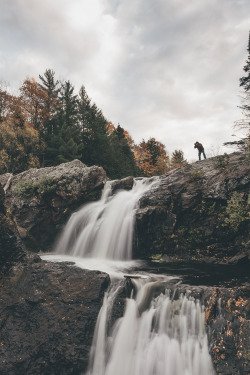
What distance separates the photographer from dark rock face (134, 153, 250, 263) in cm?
848

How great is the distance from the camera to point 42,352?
14.4 ft

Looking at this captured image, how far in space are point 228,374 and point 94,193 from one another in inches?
385

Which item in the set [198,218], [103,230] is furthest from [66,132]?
[198,218]

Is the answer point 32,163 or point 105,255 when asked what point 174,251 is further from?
point 32,163

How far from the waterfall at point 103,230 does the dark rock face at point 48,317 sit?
11.1 feet

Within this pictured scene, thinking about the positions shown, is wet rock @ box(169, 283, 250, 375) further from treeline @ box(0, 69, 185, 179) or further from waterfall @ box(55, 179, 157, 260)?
treeline @ box(0, 69, 185, 179)

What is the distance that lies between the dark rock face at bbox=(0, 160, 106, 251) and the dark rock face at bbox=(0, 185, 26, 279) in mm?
5085

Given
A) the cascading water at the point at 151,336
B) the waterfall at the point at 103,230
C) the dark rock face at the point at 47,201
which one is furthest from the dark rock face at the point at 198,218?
the dark rock face at the point at 47,201

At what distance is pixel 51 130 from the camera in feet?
84.1

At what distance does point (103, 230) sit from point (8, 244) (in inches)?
179

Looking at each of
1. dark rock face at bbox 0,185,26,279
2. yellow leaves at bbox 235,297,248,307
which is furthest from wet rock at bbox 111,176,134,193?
yellow leaves at bbox 235,297,248,307

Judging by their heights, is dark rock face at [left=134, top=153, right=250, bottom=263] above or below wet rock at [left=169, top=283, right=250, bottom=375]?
above

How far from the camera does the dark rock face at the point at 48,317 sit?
4312mm

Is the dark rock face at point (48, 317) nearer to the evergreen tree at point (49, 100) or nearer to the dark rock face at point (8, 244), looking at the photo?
the dark rock face at point (8, 244)
